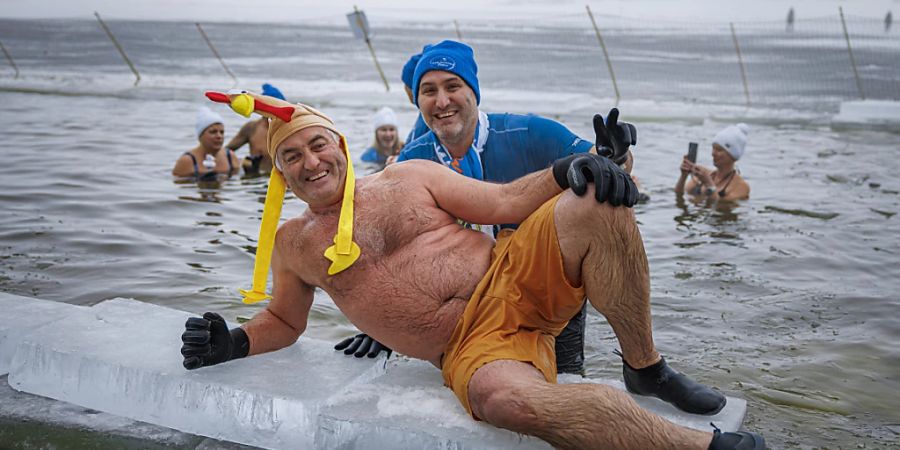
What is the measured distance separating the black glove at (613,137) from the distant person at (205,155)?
7.12 metres

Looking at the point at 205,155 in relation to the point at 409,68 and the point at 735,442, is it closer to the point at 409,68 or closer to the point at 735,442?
the point at 409,68

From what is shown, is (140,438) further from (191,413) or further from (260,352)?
(260,352)

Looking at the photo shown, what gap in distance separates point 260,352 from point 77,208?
5.07m

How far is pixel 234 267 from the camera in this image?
7.06m

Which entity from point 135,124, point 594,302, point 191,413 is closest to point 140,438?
point 191,413

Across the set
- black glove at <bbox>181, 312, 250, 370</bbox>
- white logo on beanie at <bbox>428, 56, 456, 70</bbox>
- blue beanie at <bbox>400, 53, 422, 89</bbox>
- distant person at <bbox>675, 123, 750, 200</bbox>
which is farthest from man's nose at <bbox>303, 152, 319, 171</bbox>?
distant person at <bbox>675, 123, 750, 200</bbox>

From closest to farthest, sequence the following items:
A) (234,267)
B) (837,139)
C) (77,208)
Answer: (234,267) → (77,208) → (837,139)

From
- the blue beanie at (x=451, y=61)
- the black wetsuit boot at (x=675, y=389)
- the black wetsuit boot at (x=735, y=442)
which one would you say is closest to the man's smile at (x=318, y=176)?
the blue beanie at (x=451, y=61)

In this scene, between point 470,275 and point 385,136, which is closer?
point 470,275

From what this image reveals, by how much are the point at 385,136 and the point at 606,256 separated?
25.1ft

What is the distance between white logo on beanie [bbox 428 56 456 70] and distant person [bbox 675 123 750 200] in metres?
5.32

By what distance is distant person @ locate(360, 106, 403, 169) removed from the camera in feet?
35.5

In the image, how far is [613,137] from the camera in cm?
374

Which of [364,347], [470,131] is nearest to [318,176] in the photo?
[364,347]
